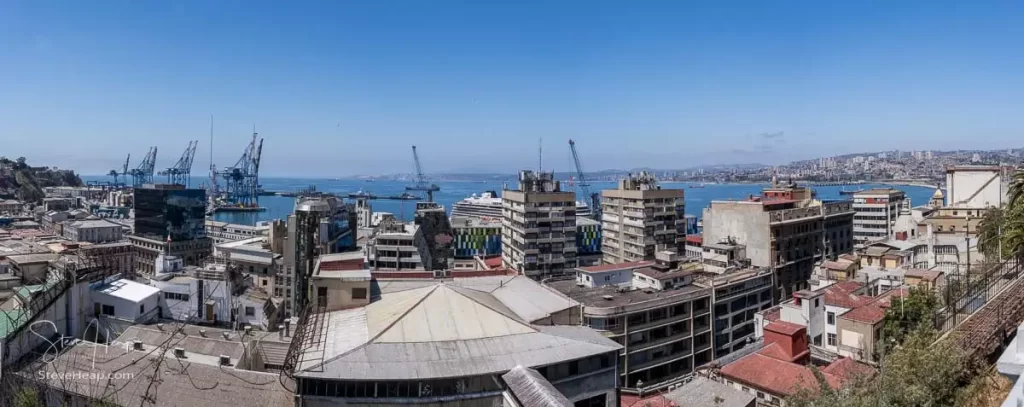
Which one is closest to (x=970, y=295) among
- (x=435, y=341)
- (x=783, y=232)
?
(x=435, y=341)

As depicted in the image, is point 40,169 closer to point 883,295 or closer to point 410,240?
point 410,240

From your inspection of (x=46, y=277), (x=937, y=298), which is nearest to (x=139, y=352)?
(x=46, y=277)

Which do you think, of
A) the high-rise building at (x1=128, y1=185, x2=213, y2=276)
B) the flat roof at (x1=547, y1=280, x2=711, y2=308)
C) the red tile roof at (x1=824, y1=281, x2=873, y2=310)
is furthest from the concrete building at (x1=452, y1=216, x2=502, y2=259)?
the red tile roof at (x1=824, y1=281, x2=873, y2=310)

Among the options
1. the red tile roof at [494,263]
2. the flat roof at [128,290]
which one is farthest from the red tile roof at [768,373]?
the red tile roof at [494,263]

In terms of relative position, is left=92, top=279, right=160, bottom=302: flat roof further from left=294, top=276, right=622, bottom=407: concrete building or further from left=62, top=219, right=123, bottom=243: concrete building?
left=62, top=219, right=123, bottom=243: concrete building

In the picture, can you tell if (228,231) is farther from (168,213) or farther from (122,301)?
(122,301)

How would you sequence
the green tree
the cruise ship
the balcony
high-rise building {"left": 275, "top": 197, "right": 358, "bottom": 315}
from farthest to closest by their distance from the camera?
1. the cruise ship
2. the balcony
3. high-rise building {"left": 275, "top": 197, "right": 358, "bottom": 315}
4. the green tree

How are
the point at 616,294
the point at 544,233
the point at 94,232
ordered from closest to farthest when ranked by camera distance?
the point at 616,294 < the point at 544,233 < the point at 94,232
